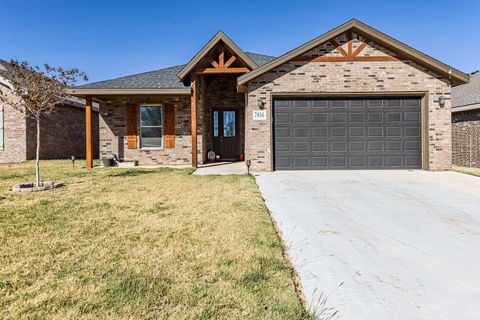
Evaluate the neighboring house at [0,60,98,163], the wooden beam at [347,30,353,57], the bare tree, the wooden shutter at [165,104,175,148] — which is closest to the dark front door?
the wooden shutter at [165,104,175,148]

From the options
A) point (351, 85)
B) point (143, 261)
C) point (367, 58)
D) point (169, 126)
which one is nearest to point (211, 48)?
point (169, 126)

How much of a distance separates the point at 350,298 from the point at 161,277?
5.16ft

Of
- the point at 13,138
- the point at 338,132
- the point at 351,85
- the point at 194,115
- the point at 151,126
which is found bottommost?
the point at 338,132

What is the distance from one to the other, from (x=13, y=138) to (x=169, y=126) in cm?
876

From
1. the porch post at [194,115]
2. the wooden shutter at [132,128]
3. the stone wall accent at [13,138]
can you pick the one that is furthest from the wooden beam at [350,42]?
the stone wall accent at [13,138]

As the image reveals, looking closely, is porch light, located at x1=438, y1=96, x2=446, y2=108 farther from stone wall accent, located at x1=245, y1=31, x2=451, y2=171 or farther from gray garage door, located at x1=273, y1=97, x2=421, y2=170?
gray garage door, located at x1=273, y1=97, x2=421, y2=170

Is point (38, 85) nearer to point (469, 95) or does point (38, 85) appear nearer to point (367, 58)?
point (367, 58)

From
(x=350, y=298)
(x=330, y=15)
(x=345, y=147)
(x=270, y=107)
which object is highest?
(x=330, y=15)

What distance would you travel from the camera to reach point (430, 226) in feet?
12.1

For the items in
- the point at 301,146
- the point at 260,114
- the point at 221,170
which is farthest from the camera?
the point at 221,170

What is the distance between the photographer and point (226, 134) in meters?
13.4

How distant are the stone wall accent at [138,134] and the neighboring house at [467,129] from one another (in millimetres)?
11771

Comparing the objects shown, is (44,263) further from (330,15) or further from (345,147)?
(330,15)

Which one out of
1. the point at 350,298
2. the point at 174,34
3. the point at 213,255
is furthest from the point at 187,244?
the point at 174,34
